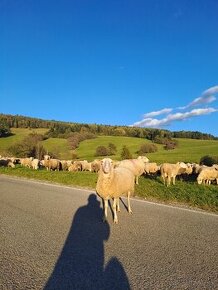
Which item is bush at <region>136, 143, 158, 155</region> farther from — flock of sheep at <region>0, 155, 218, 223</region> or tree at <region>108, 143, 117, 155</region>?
flock of sheep at <region>0, 155, 218, 223</region>

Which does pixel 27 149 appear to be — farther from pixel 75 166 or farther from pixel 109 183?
pixel 109 183

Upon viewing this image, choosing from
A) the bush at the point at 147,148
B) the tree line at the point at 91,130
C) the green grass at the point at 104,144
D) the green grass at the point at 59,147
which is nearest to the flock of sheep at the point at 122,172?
the green grass at the point at 59,147

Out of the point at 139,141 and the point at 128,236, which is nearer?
the point at 128,236

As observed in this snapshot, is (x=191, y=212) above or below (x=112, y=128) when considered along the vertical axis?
below

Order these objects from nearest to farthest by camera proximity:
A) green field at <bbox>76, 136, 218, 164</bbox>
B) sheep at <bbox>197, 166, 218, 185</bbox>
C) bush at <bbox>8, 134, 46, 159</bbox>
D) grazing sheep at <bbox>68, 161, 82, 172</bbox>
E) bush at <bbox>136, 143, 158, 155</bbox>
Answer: sheep at <bbox>197, 166, 218, 185</bbox>, grazing sheep at <bbox>68, 161, 82, 172</bbox>, bush at <bbox>8, 134, 46, 159</bbox>, green field at <bbox>76, 136, 218, 164</bbox>, bush at <bbox>136, 143, 158, 155</bbox>

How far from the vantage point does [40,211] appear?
1090 cm

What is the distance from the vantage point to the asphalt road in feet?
17.6

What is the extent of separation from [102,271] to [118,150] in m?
78.3

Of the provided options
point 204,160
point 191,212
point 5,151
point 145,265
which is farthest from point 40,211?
point 5,151

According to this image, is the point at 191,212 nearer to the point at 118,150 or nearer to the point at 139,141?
the point at 118,150

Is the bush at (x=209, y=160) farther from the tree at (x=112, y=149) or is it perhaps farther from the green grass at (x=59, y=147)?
the green grass at (x=59, y=147)

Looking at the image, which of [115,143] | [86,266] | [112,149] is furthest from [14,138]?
[86,266]

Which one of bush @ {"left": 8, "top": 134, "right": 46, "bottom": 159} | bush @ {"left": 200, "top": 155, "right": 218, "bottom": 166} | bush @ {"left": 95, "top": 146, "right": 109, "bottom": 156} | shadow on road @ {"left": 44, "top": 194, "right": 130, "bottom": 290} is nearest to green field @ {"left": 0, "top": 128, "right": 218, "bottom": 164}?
bush @ {"left": 95, "top": 146, "right": 109, "bottom": 156}

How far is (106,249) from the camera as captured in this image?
6902 mm
